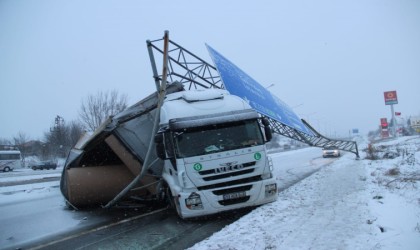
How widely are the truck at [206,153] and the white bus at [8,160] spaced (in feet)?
150

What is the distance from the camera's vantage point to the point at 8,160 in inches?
1870

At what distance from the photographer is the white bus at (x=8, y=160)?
154 ft

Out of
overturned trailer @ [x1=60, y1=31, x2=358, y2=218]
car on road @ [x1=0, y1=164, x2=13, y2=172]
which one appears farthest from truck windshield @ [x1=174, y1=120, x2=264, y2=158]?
car on road @ [x1=0, y1=164, x2=13, y2=172]

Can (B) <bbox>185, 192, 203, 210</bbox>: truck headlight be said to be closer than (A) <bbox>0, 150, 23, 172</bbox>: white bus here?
Yes

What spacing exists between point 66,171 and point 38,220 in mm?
1654

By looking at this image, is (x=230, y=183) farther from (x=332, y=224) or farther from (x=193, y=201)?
(x=332, y=224)

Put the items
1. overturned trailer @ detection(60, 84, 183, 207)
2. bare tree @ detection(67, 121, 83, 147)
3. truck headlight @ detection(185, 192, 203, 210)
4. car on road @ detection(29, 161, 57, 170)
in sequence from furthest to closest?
bare tree @ detection(67, 121, 83, 147) < car on road @ detection(29, 161, 57, 170) < overturned trailer @ detection(60, 84, 183, 207) < truck headlight @ detection(185, 192, 203, 210)

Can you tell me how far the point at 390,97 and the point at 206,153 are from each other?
80.2 m

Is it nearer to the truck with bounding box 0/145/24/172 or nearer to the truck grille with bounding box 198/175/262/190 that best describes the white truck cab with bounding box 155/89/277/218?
the truck grille with bounding box 198/175/262/190

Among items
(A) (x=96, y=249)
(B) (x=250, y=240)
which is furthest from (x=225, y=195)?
(A) (x=96, y=249)

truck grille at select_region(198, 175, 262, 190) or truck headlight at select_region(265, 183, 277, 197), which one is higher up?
truck grille at select_region(198, 175, 262, 190)

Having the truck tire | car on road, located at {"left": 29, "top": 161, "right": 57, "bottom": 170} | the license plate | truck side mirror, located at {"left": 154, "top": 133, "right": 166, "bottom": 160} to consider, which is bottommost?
car on road, located at {"left": 29, "top": 161, "right": 57, "bottom": 170}

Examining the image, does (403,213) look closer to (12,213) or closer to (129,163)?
(129,163)

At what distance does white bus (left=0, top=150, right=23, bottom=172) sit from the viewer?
4681 cm
